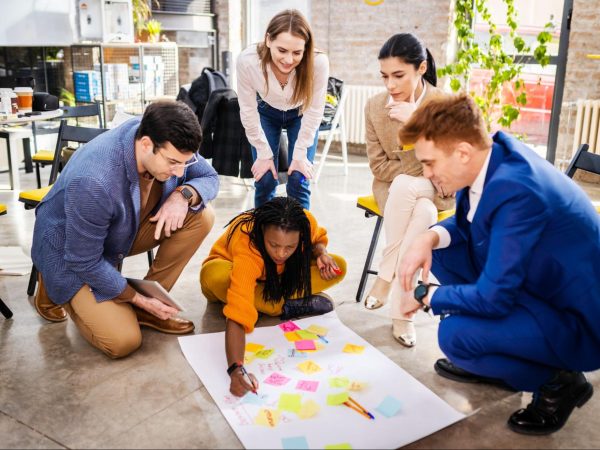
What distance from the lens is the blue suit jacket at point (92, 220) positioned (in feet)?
6.88

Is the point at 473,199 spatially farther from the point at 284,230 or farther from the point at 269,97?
the point at 269,97

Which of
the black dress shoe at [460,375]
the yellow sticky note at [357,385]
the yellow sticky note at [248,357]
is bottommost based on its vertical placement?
the black dress shoe at [460,375]

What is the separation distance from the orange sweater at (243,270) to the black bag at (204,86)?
8.14 ft

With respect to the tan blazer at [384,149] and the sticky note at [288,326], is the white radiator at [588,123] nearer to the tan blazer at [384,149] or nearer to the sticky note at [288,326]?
the tan blazer at [384,149]

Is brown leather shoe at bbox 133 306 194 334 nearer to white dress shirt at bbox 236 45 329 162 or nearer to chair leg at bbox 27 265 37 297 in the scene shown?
chair leg at bbox 27 265 37 297

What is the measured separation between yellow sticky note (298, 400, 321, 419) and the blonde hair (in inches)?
61.3

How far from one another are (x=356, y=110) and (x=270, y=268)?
407 centimetres

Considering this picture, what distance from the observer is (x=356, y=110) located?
624cm

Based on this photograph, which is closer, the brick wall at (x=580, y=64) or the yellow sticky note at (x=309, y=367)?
the yellow sticky note at (x=309, y=367)

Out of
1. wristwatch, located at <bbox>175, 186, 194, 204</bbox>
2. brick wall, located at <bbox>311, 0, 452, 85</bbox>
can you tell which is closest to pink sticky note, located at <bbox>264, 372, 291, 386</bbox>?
wristwatch, located at <bbox>175, 186, 194, 204</bbox>

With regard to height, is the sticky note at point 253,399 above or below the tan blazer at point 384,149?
below

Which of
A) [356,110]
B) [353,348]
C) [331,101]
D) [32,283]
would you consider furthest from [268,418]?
[356,110]

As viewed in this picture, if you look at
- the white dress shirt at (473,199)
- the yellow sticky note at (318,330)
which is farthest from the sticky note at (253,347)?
the white dress shirt at (473,199)

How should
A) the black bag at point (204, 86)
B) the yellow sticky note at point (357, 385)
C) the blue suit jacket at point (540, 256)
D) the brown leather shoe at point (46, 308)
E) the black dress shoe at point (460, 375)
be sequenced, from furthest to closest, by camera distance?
the black bag at point (204, 86), the brown leather shoe at point (46, 308), the black dress shoe at point (460, 375), the yellow sticky note at point (357, 385), the blue suit jacket at point (540, 256)
